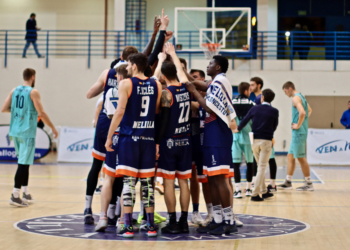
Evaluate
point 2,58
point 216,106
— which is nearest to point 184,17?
point 2,58

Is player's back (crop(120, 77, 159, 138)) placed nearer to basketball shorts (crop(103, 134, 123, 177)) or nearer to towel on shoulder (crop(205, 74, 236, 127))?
basketball shorts (crop(103, 134, 123, 177))

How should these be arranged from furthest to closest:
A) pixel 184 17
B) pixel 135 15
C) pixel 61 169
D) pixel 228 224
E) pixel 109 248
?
1. pixel 135 15
2. pixel 184 17
3. pixel 61 169
4. pixel 228 224
5. pixel 109 248

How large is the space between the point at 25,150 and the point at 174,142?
2.83 metres

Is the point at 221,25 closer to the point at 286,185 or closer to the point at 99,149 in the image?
the point at 286,185

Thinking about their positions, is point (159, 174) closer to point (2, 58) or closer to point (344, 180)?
point (344, 180)

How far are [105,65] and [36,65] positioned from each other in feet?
9.56

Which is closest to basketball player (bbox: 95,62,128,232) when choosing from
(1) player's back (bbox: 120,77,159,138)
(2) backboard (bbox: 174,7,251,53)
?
(1) player's back (bbox: 120,77,159,138)

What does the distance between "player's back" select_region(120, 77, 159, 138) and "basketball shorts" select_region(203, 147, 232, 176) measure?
0.70 meters

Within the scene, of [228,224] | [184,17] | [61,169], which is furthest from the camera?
[184,17]

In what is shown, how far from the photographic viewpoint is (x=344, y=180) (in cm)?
1005

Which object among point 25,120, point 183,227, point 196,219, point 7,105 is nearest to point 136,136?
point 183,227

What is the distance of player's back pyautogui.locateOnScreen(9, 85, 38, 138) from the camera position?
6664 millimetres

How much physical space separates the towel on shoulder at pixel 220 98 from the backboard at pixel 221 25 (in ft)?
36.2

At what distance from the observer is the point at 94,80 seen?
1805cm
